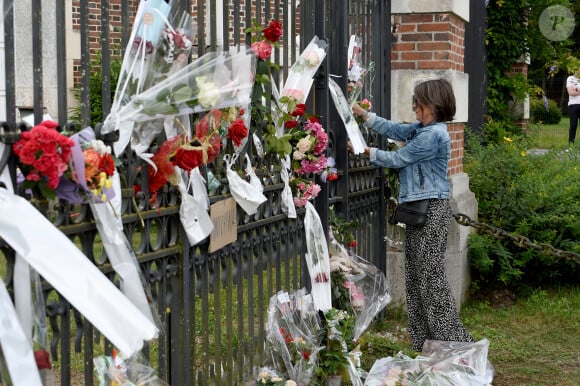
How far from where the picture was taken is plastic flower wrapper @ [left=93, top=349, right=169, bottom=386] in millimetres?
3186

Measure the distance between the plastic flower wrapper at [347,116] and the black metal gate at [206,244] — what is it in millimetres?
97

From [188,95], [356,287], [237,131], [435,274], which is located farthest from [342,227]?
[188,95]

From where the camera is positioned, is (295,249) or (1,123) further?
(295,249)

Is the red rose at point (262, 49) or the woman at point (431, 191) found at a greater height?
the red rose at point (262, 49)

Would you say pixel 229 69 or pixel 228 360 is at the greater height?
pixel 229 69

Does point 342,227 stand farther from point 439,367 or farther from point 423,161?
point 439,367

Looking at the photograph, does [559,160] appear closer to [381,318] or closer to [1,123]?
[381,318]

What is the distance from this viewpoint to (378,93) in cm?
695

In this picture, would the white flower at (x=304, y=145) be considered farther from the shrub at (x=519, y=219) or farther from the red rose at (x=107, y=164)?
the shrub at (x=519, y=219)

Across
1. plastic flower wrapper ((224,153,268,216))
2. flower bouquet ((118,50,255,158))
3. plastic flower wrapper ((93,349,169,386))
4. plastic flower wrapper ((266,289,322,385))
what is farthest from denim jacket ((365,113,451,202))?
plastic flower wrapper ((93,349,169,386))

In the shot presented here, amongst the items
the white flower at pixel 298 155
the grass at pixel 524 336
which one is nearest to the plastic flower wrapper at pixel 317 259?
the white flower at pixel 298 155

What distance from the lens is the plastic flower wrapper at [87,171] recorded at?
2.83m

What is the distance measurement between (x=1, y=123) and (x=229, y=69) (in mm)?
1310

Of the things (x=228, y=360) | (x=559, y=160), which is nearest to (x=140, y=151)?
(x=228, y=360)
